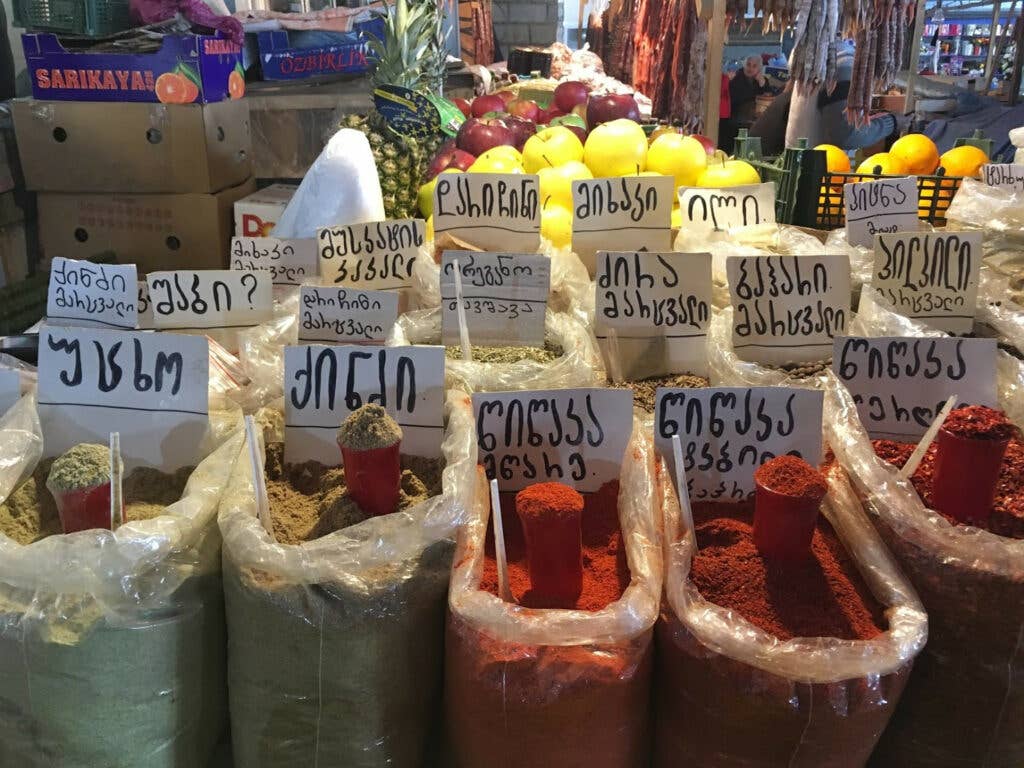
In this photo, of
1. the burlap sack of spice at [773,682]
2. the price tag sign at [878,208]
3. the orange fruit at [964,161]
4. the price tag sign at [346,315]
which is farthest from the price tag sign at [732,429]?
the orange fruit at [964,161]

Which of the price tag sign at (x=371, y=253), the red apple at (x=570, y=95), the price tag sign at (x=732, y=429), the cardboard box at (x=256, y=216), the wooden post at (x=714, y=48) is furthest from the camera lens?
the red apple at (x=570, y=95)

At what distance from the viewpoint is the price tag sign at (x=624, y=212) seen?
1665 millimetres

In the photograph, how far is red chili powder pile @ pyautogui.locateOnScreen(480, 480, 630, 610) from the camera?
34.5 inches

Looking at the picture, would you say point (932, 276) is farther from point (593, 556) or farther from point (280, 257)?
point (280, 257)

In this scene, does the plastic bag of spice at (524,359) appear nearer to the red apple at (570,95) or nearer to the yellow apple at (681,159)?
the yellow apple at (681,159)

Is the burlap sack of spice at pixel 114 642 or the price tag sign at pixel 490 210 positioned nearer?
the burlap sack of spice at pixel 114 642

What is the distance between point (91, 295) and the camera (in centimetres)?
137

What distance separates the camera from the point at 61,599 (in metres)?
0.83

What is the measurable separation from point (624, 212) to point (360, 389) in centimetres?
84

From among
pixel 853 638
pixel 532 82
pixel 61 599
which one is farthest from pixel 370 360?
pixel 532 82

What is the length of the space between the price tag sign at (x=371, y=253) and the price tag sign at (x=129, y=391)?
1.91ft

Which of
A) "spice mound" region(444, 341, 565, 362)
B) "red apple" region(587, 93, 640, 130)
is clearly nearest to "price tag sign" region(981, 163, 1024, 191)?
"red apple" region(587, 93, 640, 130)

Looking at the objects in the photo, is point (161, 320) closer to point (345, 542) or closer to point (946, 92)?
point (345, 542)

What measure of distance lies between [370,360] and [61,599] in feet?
1.51
